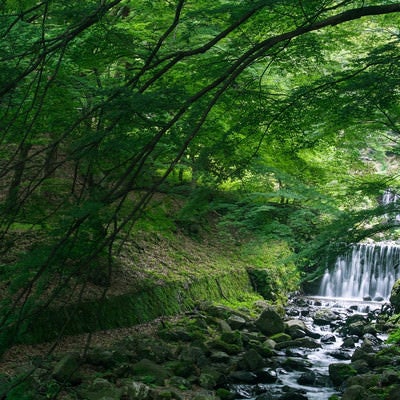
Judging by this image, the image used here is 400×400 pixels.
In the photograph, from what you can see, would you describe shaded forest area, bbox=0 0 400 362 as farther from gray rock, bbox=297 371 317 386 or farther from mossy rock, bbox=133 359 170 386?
gray rock, bbox=297 371 317 386

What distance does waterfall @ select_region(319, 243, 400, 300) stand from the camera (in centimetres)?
1588

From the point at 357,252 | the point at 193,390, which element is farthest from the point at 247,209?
the point at 357,252

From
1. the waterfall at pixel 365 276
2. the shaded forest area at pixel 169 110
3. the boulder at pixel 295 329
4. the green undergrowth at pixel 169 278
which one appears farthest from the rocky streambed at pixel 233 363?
the waterfall at pixel 365 276

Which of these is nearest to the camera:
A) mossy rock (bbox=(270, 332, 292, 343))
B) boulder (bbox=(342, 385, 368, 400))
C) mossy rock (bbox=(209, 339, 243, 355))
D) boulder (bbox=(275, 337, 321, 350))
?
boulder (bbox=(342, 385, 368, 400))

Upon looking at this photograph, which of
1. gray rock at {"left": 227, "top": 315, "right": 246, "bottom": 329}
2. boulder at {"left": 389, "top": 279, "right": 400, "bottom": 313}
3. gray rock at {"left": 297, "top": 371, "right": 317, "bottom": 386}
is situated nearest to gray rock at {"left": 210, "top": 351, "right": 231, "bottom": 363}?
gray rock at {"left": 297, "top": 371, "right": 317, "bottom": 386}

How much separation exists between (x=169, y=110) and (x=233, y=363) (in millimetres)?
5766

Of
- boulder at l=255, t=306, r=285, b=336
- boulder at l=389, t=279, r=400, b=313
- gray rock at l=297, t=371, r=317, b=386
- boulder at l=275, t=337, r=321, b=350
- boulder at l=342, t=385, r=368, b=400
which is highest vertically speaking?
boulder at l=389, t=279, r=400, b=313

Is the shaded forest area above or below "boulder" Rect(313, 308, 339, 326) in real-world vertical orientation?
above

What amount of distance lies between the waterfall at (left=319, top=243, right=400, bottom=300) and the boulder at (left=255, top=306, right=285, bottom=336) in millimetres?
5430

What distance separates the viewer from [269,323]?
34.9 ft

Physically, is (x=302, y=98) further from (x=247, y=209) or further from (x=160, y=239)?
(x=160, y=239)

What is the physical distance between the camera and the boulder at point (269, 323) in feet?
34.7

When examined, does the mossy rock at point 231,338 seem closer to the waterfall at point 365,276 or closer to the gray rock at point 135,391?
the gray rock at point 135,391

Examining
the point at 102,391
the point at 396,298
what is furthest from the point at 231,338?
the point at 396,298
